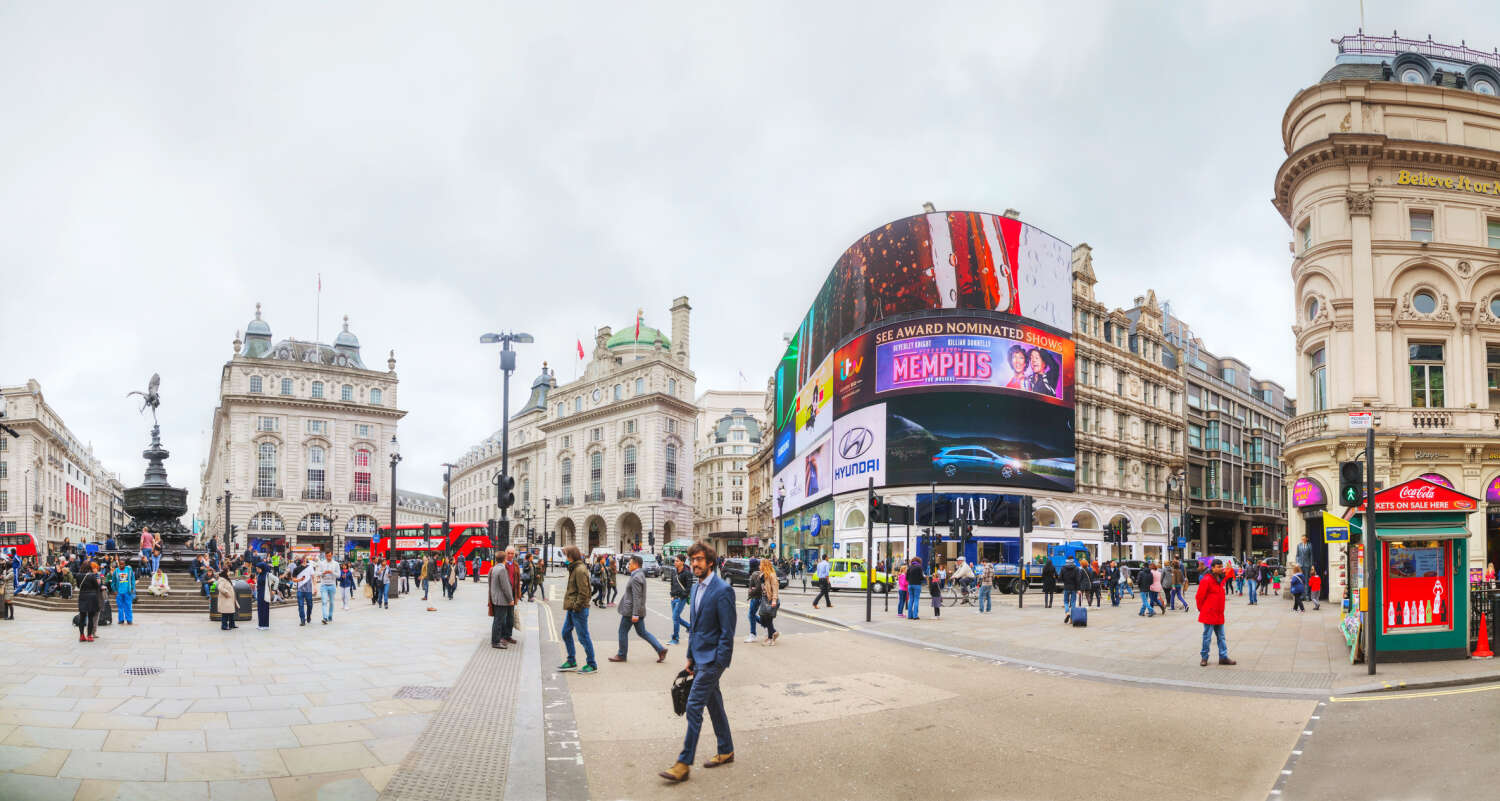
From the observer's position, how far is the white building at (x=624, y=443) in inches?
3391

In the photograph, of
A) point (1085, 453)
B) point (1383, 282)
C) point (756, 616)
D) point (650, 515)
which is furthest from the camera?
point (650, 515)

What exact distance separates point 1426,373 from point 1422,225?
15.6ft

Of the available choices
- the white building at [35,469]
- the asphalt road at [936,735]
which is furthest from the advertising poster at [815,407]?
the white building at [35,469]

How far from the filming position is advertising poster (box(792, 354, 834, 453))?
2247 inches

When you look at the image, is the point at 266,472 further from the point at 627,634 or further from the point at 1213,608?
the point at 1213,608

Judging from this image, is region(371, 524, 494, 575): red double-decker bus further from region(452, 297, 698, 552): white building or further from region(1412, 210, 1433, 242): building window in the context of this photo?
region(1412, 210, 1433, 242): building window

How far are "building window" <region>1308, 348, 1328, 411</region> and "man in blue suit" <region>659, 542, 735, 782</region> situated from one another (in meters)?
28.6

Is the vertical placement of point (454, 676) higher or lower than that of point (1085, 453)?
lower

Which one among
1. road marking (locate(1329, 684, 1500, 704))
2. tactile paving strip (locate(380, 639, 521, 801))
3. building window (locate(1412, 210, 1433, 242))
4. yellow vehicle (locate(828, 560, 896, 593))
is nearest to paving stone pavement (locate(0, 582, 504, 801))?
tactile paving strip (locate(380, 639, 521, 801))

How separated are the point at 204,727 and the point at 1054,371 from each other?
49270 millimetres

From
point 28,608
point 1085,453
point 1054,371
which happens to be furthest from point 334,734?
point 1085,453

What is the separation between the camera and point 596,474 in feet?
302

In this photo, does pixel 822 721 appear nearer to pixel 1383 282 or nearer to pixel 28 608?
pixel 28 608

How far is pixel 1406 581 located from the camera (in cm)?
1348
